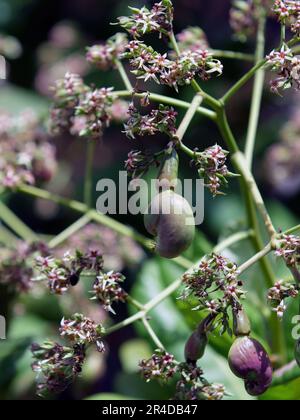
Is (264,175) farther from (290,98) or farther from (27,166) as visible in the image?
(27,166)

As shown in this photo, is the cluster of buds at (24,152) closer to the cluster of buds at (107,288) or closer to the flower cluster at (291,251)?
the cluster of buds at (107,288)

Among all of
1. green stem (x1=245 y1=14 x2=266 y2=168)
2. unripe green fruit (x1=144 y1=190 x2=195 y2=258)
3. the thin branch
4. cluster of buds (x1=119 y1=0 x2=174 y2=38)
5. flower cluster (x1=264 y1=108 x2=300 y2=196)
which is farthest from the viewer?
flower cluster (x1=264 y1=108 x2=300 y2=196)

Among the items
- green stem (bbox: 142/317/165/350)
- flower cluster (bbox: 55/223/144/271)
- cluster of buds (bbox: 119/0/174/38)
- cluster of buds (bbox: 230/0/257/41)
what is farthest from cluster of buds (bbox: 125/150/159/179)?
cluster of buds (bbox: 230/0/257/41)

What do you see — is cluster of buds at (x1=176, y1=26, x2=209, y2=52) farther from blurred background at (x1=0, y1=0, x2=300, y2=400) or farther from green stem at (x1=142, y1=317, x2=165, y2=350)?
green stem at (x1=142, y1=317, x2=165, y2=350)

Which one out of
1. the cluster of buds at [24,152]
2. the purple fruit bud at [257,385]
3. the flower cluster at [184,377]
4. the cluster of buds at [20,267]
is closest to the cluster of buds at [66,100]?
the cluster of buds at [24,152]

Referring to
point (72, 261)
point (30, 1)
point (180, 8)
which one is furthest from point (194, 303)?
point (30, 1)

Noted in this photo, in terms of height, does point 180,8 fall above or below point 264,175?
above
